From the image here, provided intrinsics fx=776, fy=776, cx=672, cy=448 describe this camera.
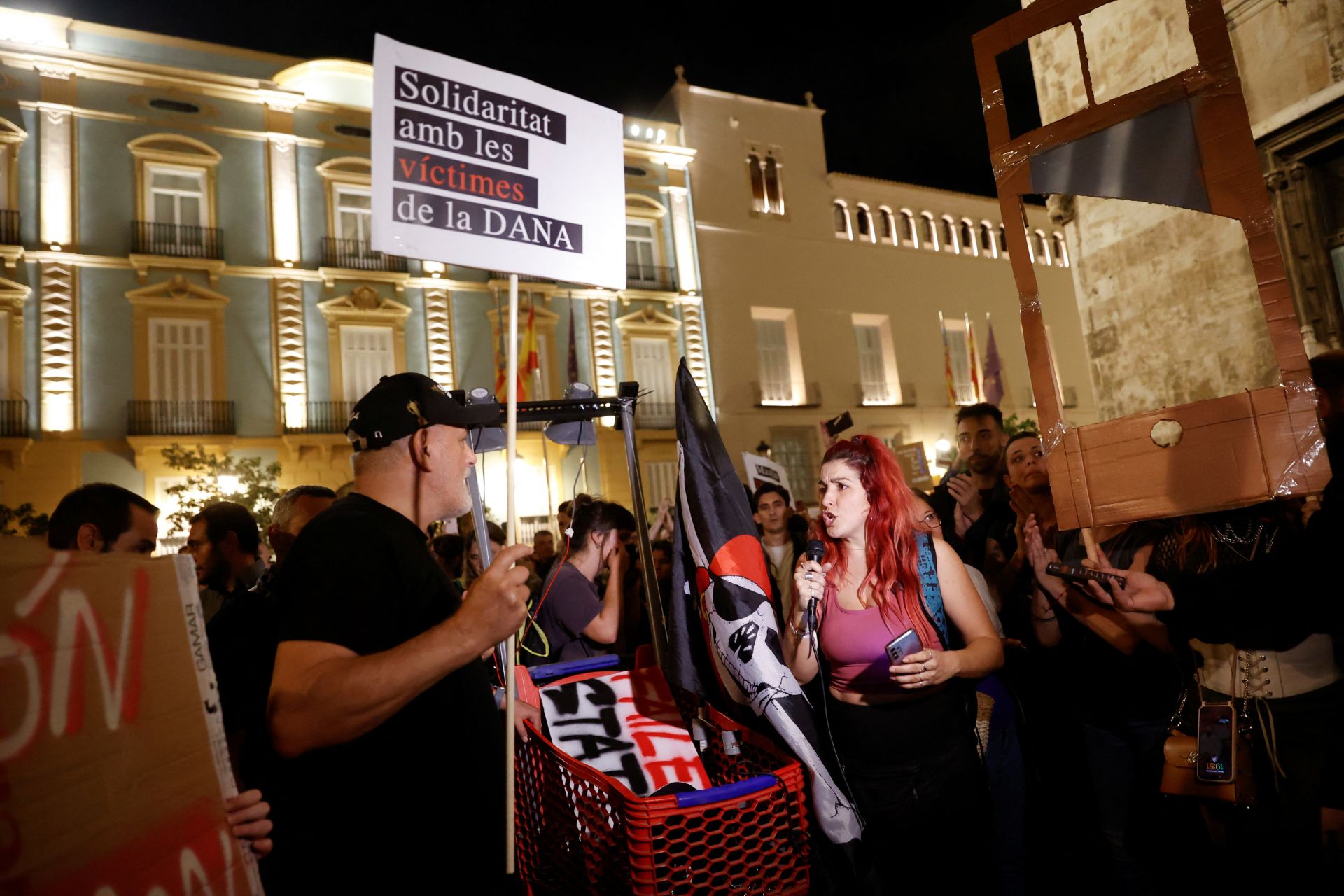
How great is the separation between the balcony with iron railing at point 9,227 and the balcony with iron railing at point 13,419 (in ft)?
11.2

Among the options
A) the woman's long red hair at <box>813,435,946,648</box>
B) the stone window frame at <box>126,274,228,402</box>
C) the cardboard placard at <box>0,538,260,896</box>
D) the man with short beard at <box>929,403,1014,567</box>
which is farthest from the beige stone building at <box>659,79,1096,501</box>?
the cardboard placard at <box>0,538,260,896</box>

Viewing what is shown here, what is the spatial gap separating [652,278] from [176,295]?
39.0ft

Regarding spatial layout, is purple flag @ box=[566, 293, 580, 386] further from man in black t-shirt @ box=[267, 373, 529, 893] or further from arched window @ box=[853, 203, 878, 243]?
man in black t-shirt @ box=[267, 373, 529, 893]

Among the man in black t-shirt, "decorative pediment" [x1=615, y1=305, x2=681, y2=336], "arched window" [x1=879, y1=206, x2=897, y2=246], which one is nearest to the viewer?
the man in black t-shirt

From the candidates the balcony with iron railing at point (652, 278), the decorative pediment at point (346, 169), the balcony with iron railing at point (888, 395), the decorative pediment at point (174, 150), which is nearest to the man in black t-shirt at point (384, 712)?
the decorative pediment at point (346, 169)

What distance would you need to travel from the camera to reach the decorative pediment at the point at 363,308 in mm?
18969

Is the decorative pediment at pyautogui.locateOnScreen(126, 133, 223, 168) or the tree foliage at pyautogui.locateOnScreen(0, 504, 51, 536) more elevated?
the decorative pediment at pyautogui.locateOnScreen(126, 133, 223, 168)

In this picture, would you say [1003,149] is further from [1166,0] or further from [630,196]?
[630,196]

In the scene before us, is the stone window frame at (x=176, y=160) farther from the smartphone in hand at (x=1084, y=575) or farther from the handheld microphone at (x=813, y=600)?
the smartphone in hand at (x=1084, y=575)

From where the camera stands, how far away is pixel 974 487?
4.49 m

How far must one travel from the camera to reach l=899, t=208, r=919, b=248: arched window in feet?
89.7

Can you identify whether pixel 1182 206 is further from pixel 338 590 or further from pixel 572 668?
pixel 572 668

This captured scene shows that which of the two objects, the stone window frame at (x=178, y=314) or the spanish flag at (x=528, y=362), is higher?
the stone window frame at (x=178, y=314)

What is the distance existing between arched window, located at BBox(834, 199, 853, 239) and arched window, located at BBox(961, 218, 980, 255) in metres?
5.17
